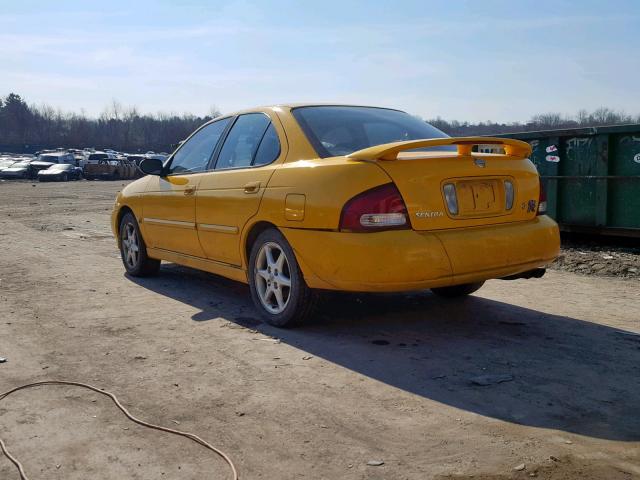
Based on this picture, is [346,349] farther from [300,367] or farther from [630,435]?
[630,435]

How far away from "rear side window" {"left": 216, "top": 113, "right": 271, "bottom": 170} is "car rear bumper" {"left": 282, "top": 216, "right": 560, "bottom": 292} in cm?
102

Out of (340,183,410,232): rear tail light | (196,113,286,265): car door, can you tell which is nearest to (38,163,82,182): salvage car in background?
(196,113,286,265): car door

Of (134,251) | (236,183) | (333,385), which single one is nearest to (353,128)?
(236,183)

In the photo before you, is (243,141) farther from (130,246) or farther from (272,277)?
(130,246)

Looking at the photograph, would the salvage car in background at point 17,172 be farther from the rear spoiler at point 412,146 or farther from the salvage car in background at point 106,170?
the rear spoiler at point 412,146

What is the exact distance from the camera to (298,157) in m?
4.66

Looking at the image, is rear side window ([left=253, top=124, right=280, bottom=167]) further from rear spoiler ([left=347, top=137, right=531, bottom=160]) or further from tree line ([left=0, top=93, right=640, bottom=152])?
tree line ([left=0, top=93, right=640, bottom=152])

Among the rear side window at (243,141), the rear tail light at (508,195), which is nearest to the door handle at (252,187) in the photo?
the rear side window at (243,141)

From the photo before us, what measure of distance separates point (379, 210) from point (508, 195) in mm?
1052

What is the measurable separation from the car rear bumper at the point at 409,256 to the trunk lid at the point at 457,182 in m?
0.10

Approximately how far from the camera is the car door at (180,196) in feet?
19.1

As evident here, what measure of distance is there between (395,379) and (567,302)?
2710 millimetres

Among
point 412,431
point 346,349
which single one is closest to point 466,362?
point 346,349

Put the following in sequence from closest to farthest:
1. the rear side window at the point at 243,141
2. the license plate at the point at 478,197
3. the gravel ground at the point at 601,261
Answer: the license plate at the point at 478,197
the rear side window at the point at 243,141
the gravel ground at the point at 601,261
